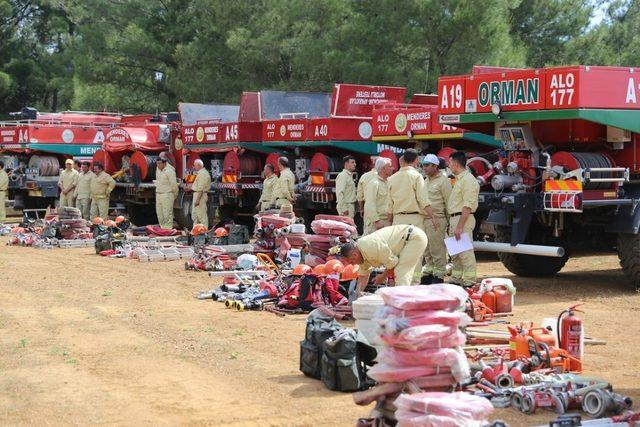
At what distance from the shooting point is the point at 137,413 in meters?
7.54

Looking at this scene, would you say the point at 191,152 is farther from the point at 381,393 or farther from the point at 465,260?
the point at 381,393

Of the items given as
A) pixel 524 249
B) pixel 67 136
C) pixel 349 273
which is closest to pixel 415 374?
pixel 349 273

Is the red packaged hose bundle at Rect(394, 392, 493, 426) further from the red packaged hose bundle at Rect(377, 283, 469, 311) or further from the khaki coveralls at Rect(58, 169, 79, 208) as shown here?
the khaki coveralls at Rect(58, 169, 79, 208)

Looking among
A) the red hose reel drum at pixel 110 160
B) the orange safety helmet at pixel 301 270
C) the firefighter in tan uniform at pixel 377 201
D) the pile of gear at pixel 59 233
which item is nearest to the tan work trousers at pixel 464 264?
the firefighter in tan uniform at pixel 377 201

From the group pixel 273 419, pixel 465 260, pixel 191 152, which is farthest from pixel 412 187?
pixel 191 152

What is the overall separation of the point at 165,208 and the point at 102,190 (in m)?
2.80

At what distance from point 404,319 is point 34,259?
13.5 m

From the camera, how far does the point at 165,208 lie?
76.3 ft

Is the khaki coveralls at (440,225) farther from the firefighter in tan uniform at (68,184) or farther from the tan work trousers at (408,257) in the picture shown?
the firefighter in tan uniform at (68,184)

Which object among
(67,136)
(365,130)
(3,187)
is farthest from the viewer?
(67,136)

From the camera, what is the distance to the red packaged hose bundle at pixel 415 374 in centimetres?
660

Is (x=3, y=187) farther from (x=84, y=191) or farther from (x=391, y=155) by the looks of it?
(x=391, y=155)

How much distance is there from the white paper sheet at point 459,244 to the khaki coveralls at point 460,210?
9cm

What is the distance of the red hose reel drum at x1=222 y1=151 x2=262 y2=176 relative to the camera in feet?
73.2
